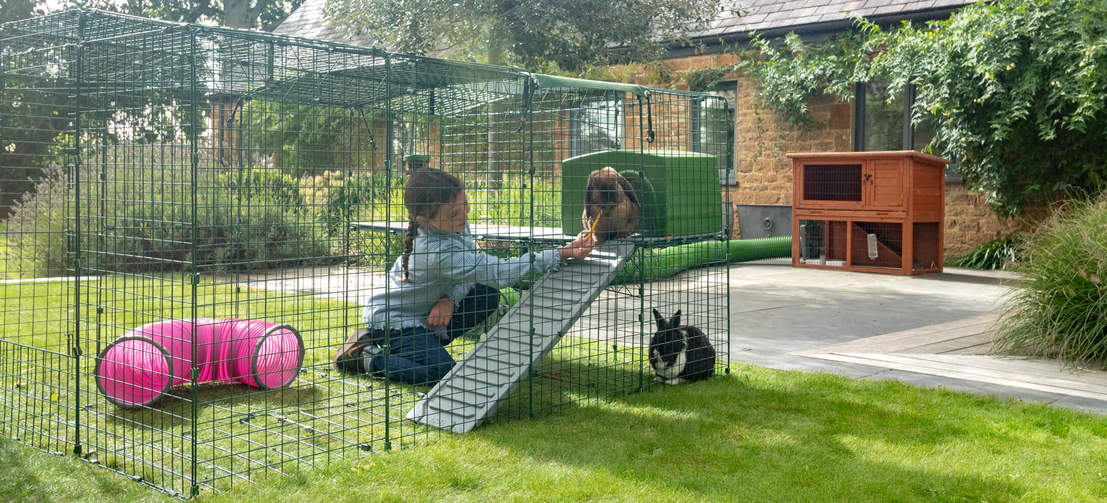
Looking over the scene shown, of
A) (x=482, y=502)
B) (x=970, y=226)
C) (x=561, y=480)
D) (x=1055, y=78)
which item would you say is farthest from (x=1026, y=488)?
(x=970, y=226)

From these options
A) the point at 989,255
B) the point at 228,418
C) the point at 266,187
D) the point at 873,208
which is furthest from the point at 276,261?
the point at 989,255

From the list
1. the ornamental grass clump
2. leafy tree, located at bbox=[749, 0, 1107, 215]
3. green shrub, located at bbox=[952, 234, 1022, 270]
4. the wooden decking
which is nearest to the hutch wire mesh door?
the wooden decking

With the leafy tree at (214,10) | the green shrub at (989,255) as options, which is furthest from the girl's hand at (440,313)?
the leafy tree at (214,10)

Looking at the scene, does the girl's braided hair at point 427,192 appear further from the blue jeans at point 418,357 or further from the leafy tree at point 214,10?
the leafy tree at point 214,10

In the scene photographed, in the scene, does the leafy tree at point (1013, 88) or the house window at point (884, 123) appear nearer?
the leafy tree at point (1013, 88)

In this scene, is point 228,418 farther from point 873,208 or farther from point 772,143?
point 772,143

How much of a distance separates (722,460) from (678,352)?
1439mm

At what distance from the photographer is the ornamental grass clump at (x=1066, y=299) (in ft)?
19.4

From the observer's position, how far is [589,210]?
5.02 m

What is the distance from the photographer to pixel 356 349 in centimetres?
532

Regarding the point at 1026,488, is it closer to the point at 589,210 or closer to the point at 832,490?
the point at 832,490

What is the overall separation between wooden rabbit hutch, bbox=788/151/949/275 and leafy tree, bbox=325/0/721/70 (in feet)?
8.76

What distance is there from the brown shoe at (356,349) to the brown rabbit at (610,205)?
139 cm

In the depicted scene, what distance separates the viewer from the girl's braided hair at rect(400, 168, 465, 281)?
183 inches
